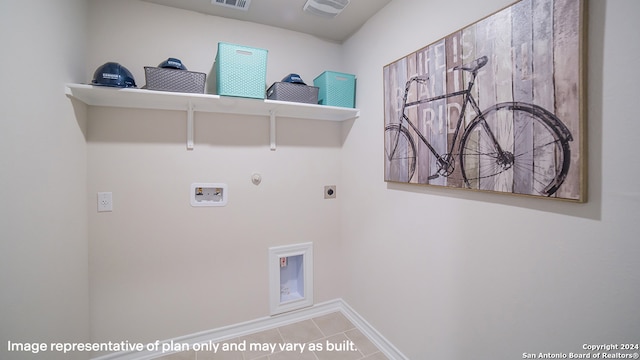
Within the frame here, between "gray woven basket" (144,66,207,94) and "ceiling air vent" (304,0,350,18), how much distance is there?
91 centimetres

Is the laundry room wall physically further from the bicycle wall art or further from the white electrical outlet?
the bicycle wall art

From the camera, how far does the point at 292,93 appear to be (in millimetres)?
1932

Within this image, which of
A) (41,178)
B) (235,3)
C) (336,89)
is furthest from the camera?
(336,89)

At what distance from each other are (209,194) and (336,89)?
1.30 meters

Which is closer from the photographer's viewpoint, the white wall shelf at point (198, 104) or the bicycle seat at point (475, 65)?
the bicycle seat at point (475, 65)

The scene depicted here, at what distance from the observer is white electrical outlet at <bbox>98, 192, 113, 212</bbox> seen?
169 centimetres

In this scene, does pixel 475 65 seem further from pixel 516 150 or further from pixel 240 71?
pixel 240 71

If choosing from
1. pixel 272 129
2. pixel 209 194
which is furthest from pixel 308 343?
pixel 272 129

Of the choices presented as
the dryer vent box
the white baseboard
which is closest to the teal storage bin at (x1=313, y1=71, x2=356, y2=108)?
the dryer vent box

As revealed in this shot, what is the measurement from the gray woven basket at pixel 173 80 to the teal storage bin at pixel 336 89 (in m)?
0.89

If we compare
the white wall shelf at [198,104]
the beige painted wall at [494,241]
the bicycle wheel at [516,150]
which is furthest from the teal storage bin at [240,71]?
the bicycle wheel at [516,150]

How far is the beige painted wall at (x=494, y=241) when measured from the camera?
2.76 ft

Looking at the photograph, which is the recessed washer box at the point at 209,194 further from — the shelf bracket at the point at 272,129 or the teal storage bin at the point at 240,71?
the teal storage bin at the point at 240,71

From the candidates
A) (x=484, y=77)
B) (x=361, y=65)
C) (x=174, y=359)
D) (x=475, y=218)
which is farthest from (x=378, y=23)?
(x=174, y=359)
